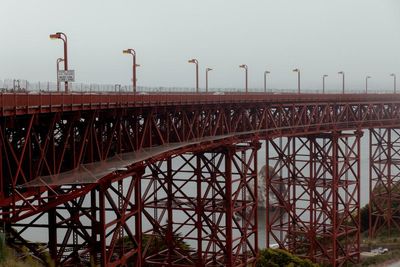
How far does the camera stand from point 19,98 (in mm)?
13945

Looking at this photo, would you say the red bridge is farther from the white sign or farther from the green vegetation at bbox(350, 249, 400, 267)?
the white sign

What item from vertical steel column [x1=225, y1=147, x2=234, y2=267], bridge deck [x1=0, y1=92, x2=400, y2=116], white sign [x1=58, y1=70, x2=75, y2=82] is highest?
white sign [x1=58, y1=70, x2=75, y2=82]

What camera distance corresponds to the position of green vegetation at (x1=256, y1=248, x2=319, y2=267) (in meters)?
27.7

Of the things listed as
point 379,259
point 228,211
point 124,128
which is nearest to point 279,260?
point 228,211

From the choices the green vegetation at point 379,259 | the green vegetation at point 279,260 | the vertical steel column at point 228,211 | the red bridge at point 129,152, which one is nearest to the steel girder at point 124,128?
the red bridge at point 129,152

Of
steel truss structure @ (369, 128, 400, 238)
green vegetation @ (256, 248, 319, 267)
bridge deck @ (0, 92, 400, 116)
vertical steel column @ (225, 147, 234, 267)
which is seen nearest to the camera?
bridge deck @ (0, 92, 400, 116)

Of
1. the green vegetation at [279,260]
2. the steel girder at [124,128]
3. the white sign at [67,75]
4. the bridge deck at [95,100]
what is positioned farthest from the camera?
the green vegetation at [279,260]

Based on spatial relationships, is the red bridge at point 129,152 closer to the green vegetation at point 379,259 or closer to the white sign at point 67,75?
the green vegetation at point 379,259

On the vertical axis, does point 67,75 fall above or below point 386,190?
above

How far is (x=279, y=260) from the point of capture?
28.1 metres

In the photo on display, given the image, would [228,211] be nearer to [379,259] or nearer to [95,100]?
[95,100]

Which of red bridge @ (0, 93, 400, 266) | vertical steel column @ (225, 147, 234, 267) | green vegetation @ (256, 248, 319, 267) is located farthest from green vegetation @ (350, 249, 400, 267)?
vertical steel column @ (225, 147, 234, 267)

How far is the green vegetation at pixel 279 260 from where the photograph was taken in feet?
90.7

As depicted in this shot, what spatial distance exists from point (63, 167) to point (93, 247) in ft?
8.02
